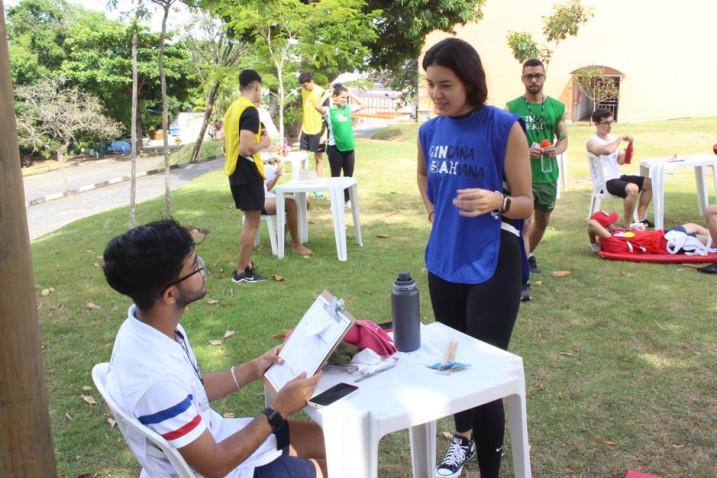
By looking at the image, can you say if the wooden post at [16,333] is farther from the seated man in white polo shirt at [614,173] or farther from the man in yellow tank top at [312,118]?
the man in yellow tank top at [312,118]

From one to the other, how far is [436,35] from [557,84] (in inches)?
274

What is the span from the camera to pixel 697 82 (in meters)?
29.0

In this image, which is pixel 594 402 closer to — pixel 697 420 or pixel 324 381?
pixel 697 420

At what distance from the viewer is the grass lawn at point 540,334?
2.91 meters

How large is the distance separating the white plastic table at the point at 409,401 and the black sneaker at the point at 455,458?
0.51 meters

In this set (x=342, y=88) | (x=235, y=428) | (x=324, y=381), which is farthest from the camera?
(x=342, y=88)

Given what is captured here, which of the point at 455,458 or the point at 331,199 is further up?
the point at 331,199

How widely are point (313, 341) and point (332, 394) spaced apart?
0.64 feet

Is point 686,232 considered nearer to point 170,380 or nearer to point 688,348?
point 688,348

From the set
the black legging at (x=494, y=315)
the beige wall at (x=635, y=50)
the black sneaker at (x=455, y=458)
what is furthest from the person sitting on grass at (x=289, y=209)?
the beige wall at (x=635, y=50)

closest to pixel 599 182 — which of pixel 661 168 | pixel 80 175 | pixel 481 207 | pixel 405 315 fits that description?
pixel 661 168

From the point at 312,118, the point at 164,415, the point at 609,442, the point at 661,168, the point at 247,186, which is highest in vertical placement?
the point at 312,118

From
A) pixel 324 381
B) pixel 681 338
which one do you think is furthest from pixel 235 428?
pixel 681 338

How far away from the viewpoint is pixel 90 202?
14562mm
